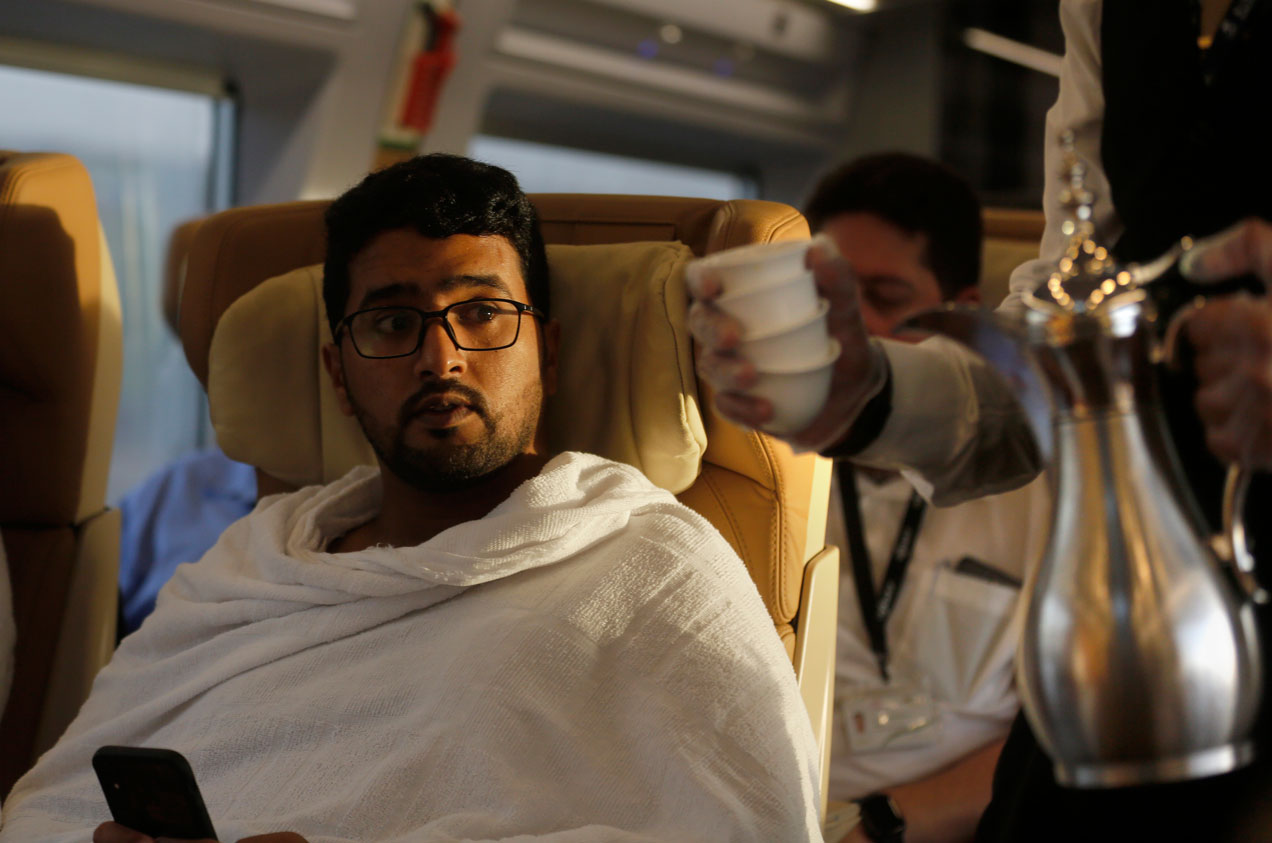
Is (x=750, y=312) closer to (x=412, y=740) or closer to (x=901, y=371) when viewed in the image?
(x=901, y=371)

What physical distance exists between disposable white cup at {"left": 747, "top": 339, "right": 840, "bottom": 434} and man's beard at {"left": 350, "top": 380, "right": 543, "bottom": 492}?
81 cm

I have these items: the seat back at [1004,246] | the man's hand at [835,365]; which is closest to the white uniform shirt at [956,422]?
the man's hand at [835,365]

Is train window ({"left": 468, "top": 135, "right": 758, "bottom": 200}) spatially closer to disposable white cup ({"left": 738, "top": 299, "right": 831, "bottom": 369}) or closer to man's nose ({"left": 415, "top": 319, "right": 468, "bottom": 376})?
man's nose ({"left": 415, "top": 319, "right": 468, "bottom": 376})

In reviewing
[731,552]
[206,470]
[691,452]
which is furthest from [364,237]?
[206,470]

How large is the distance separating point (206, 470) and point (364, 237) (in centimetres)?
168

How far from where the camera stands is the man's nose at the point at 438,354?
1466 mm

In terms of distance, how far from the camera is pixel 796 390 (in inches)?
27.0

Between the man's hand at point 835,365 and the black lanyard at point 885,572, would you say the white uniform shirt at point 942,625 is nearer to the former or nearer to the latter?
the black lanyard at point 885,572

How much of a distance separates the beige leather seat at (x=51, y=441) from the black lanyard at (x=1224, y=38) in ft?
5.24

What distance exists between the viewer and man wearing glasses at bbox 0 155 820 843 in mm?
1172

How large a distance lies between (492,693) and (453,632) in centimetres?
11

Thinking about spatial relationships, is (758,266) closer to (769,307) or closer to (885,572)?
(769,307)

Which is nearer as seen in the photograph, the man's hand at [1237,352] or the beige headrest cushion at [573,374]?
the man's hand at [1237,352]

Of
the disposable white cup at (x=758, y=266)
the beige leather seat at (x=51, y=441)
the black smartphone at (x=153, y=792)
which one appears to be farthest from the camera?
the beige leather seat at (x=51, y=441)
